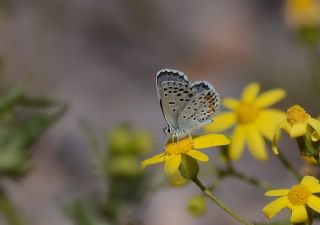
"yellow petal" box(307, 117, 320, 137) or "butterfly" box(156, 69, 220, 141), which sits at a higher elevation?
"butterfly" box(156, 69, 220, 141)

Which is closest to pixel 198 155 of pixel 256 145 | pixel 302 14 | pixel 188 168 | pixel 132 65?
pixel 188 168

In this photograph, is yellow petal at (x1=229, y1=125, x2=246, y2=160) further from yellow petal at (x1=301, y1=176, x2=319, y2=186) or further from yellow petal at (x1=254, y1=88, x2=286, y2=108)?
yellow petal at (x1=301, y1=176, x2=319, y2=186)

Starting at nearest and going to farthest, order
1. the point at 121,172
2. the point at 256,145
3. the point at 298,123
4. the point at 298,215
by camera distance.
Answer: the point at 298,215, the point at 298,123, the point at 256,145, the point at 121,172

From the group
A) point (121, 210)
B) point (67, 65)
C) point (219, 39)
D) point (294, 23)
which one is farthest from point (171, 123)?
point (219, 39)

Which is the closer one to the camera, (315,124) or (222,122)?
(315,124)

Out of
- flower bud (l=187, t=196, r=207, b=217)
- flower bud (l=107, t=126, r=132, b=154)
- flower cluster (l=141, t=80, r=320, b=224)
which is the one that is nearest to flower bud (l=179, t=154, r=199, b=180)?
flower cluster (l=141, t=80, r=320, b=224)

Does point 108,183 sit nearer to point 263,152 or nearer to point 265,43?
point 263,152

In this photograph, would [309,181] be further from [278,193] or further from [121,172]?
[121,172]

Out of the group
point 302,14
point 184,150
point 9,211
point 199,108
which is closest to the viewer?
point 184,150
